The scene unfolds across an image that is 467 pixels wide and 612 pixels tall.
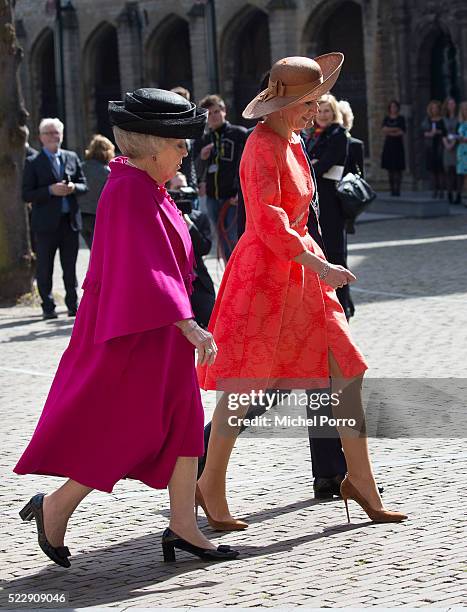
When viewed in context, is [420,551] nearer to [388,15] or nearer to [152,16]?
[388,15]

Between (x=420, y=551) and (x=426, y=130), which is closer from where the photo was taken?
(x=420, y=551)

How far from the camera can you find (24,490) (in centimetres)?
740

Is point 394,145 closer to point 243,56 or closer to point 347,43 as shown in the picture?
point 347,43

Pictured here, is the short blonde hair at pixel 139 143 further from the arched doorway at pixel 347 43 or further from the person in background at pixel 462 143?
the arched doorway at pixel 347 43

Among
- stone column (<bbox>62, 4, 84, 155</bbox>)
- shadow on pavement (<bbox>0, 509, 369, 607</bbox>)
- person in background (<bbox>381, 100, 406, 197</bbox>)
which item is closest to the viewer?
shadow on pavement (<bbox>0, 509, 369, 607</bbox>)

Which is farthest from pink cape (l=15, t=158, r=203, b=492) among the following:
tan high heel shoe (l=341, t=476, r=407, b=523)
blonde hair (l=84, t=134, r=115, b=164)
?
blonde hair (l=84, t=134, r=115, b=164)

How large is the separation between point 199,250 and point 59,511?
Result: 4.12m

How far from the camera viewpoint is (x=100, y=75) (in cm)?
4634

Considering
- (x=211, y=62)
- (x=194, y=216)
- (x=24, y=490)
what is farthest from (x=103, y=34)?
(x=24, y=490)

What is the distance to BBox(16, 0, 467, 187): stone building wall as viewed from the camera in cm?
3312

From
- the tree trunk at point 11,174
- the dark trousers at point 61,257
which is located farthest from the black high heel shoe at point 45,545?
the tree trunk at point 11,174

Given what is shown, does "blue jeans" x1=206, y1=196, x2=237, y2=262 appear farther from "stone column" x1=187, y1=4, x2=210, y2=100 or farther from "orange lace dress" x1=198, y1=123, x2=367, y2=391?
"stone column" x1=187, y1=4, x2=210, y2=100

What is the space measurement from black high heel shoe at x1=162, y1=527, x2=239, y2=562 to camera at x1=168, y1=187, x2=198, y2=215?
12.5 feet

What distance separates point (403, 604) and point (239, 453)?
2972 mm
